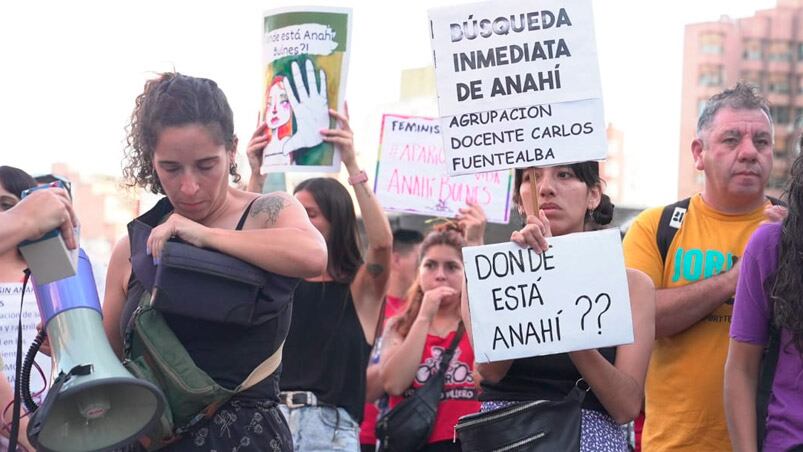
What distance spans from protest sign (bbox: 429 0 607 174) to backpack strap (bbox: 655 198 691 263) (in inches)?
33.0

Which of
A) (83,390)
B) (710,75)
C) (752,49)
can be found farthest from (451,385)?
(752,49)

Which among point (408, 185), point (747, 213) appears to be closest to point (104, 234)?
point (408, 185)

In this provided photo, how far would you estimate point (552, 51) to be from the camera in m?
4.04

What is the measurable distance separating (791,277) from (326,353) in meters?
2.31

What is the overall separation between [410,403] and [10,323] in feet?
6.65

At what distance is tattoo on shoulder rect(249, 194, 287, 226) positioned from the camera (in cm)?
351

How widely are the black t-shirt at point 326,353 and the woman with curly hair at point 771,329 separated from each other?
193 cm

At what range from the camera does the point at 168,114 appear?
11.3 ft

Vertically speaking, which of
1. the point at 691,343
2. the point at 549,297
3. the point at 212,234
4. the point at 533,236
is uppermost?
the point at 212,234

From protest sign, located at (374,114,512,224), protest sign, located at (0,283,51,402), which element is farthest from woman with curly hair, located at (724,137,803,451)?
protest sign, located at (374,114,512,224)

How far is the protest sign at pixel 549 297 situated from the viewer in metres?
3.76

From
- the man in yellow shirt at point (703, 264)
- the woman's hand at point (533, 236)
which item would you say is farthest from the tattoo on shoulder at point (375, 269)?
the woman's hand at point (533, 236)

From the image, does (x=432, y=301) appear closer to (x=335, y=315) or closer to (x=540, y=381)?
(x=335, y=315)

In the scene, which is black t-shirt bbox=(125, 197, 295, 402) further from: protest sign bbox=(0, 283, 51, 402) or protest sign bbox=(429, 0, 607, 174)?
protest sign bbox=(0, 283, 51, 402)
